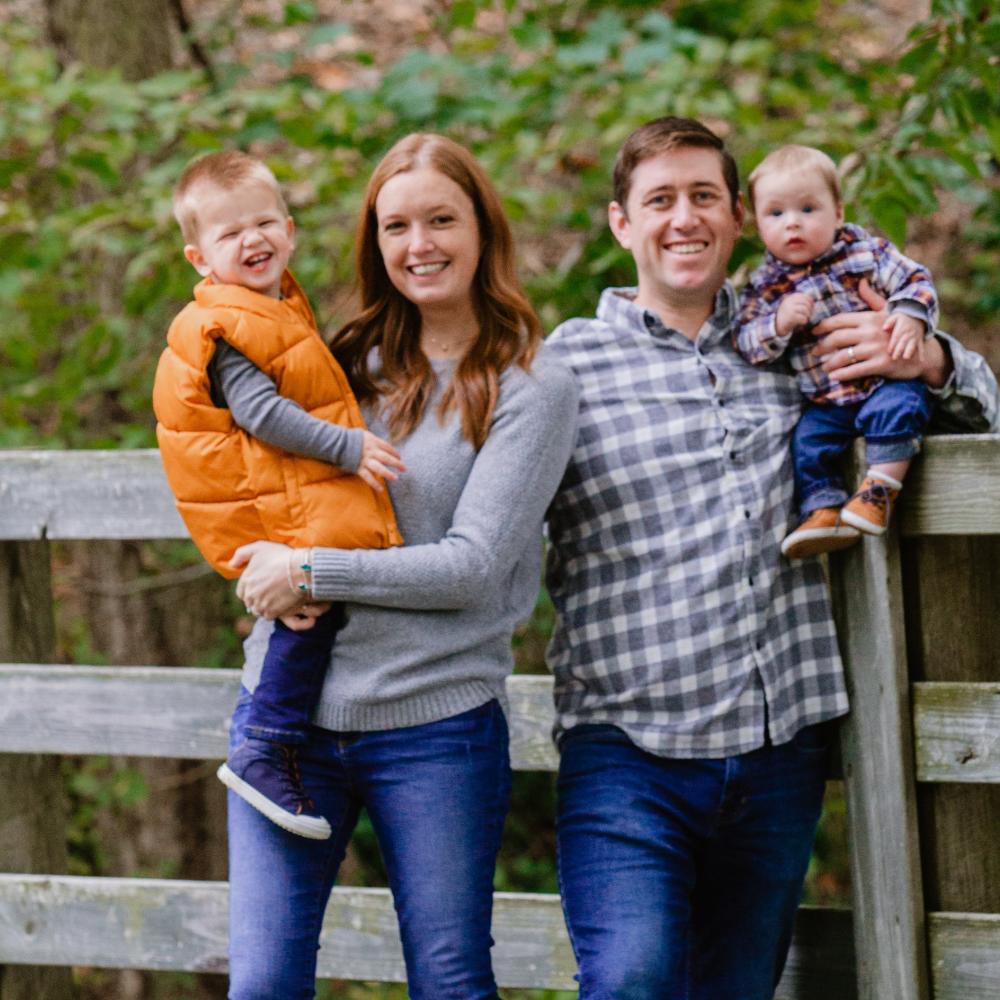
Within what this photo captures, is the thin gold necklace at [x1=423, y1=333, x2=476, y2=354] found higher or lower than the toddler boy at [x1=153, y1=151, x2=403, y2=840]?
higher

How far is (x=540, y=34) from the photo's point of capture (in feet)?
13.5

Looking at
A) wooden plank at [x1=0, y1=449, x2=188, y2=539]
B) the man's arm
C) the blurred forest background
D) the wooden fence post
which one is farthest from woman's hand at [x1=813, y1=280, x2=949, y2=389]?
the wooden fence post

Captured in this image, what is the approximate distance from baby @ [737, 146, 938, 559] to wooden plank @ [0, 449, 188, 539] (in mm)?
1233

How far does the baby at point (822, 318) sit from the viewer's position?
2299 mm

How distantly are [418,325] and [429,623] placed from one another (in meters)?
0.59

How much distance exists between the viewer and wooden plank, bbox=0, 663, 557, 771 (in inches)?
109

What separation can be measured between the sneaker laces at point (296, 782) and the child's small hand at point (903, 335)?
1236mm

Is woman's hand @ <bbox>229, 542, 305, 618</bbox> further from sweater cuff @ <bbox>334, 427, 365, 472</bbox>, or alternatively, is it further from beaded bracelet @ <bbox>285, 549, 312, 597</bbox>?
sweater cuff @ <bbox>334, 427, 365, 472</bbox>

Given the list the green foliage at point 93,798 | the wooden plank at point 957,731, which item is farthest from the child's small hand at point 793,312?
the green foliage at point 93,798

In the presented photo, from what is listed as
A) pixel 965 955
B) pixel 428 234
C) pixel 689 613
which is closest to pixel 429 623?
pixel 689 613

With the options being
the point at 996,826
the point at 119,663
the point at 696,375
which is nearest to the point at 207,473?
the point at 696,375

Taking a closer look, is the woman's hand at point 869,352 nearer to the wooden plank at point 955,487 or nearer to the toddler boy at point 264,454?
the wooden plank at point 955,487

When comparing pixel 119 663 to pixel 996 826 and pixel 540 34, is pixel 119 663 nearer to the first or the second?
pixel 540 34

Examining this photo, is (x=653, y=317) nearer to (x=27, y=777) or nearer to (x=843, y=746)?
(x=843, y=746)
